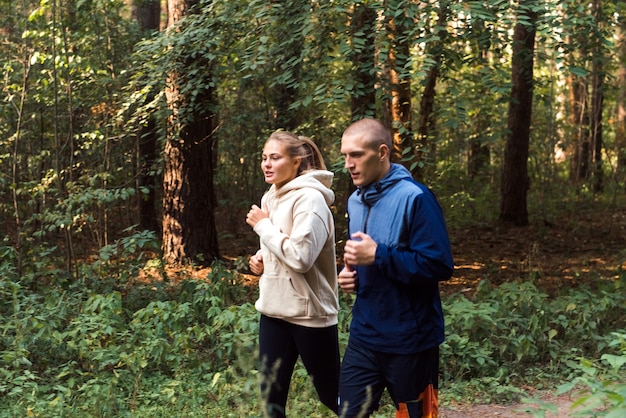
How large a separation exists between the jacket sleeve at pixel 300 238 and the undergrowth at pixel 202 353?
4.52 feet

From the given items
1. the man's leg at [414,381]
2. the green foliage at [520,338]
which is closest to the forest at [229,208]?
the green foliage at [520,338]

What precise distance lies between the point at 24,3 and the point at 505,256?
8836mm

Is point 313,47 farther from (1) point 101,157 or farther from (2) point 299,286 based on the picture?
(1) point 101,157

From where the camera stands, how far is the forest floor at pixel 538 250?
1093 cm

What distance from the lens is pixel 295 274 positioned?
388cm

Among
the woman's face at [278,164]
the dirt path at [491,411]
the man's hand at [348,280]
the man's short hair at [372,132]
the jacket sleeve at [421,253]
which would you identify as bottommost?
the dirt path at [491,411]

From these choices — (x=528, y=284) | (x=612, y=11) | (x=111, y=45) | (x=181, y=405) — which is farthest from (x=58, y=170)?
(x=612, y=11)

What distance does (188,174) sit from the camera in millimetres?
10812

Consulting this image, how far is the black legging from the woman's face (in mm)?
803

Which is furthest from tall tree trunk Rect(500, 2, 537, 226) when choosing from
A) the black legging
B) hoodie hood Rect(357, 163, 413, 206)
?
hoodie hood Rect(357, 163, 413, 206)

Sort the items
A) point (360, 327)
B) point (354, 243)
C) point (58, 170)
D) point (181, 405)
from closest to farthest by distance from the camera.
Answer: point (354, 243) < point (360, 327) < point (181, 405) < point (58, 170)

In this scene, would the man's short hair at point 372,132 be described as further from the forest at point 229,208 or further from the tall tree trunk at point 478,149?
the tall tree trunk at point 478,149

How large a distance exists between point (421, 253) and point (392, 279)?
A: 0.70ft

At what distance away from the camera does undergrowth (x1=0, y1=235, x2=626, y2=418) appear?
5.22m
